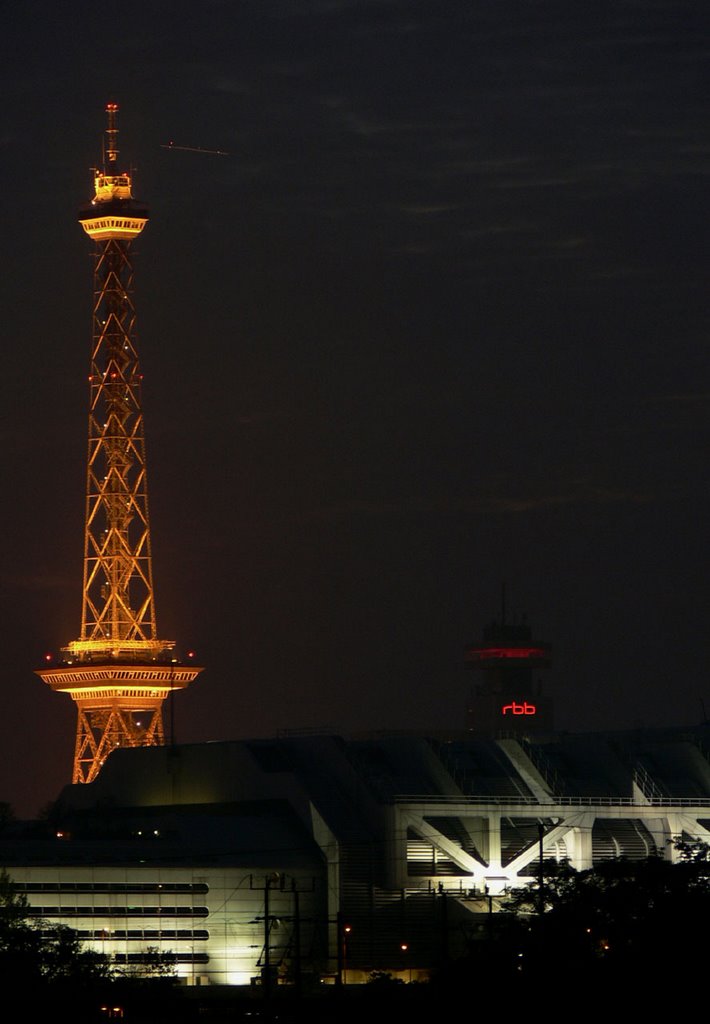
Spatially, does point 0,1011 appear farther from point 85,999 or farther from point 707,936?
point 707,936

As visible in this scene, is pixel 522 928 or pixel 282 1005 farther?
pixel 282 1005

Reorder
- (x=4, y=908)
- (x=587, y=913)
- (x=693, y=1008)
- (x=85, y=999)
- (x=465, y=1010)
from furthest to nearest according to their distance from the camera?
1. (x=4, y=908)
2. (x=85, y=999)
3. (x=587, y=913)
4. (x=465, y=1010)
5. (x=693, y=1008)

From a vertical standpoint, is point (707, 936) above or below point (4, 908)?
Result: below

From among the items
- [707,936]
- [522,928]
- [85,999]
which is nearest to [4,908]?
[85,999]

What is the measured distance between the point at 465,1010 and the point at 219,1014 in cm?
4853

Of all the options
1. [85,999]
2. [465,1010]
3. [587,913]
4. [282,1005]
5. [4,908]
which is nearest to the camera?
[465,1010]

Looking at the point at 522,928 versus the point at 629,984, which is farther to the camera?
the point at 522,928

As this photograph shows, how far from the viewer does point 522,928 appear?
5728 inches

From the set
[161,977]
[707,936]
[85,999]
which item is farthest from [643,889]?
[161,977]

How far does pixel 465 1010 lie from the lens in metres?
135

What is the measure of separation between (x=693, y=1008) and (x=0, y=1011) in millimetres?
42134

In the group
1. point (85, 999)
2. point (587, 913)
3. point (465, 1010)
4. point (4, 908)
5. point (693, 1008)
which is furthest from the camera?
point (4, 908)

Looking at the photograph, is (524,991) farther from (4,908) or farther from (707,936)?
(4,908)

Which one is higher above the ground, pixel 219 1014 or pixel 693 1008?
pixel 219 1014
